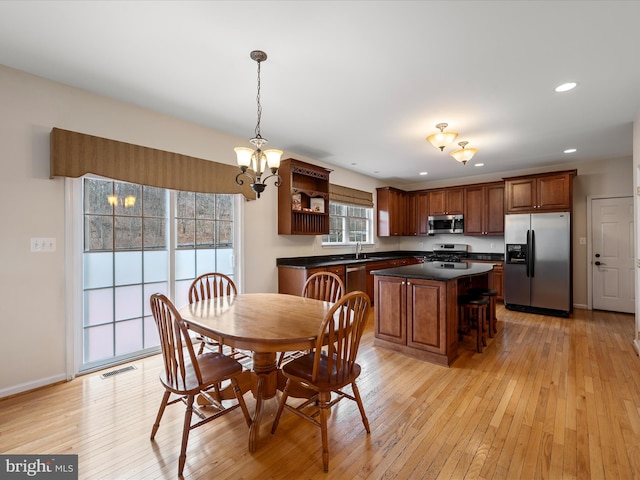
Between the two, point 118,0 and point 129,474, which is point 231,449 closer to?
point 129,474

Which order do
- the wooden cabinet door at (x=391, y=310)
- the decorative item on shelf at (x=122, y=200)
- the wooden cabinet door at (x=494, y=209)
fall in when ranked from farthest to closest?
1. the wooden cabinet door at (x=494, y=209)
2. the wooden cabinet door at (x=391, y=310)
3. the decorative item on shelf at (x=122, y=200)

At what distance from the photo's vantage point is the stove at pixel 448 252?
641cm

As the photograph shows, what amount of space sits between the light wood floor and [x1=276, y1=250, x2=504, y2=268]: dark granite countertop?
77.3 inches

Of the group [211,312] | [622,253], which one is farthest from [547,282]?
[211,312]

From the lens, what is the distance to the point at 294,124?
3.49 m

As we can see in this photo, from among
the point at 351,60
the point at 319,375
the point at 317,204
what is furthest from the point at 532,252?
the point at 319,375

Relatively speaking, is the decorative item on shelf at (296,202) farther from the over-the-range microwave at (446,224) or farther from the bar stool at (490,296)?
the over-the-range microwave at (446,224)

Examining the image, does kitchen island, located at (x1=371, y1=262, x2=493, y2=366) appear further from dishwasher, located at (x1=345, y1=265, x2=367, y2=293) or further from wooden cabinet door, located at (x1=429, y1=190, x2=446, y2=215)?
wooden cabinet door, located at (x1=429, y1=190, x2=446, y2=215)

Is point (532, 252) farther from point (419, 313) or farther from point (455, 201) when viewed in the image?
point (419, 313)

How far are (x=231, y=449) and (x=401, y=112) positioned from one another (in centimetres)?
326

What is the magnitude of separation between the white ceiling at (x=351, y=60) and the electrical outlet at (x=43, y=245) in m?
1.37

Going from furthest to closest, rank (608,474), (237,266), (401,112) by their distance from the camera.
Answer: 1. (237,266)
2. (401,112)
3. (608,474)

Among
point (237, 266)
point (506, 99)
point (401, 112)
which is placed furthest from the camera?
point (237, 266)

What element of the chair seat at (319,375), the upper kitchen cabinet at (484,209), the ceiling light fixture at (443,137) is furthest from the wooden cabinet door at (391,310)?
the upper kitchen cabinet at (484,209)
